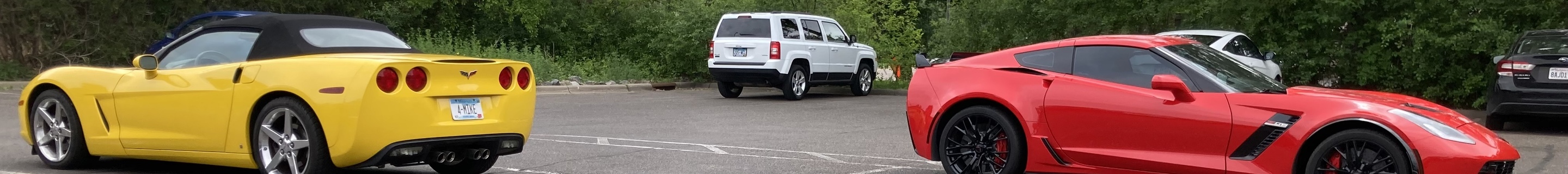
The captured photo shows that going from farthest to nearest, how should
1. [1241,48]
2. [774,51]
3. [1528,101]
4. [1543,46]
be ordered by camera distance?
[774,51], [1241,48], [1543,46], [1528,101]

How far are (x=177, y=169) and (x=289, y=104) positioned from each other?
182cm

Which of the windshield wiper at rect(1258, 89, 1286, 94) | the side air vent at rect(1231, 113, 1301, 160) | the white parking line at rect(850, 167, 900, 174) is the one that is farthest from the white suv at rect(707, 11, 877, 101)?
the side air vent at rect(1231, 113, 1301, 160)

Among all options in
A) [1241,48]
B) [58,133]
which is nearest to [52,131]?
[58,133]

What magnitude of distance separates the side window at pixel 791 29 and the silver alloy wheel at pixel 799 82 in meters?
0.47

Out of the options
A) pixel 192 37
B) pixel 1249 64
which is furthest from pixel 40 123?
pixel 1249 64

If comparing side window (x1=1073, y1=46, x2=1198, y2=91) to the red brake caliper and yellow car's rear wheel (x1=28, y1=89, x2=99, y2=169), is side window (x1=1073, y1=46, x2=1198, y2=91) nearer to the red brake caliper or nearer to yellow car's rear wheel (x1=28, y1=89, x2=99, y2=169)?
the red brake caliper

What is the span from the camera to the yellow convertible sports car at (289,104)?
21.5 ft

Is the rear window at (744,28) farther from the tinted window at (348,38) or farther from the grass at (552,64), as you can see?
the tinted window at (348,38)

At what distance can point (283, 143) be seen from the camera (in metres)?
6.73

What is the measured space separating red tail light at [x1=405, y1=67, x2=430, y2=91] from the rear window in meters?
12.5

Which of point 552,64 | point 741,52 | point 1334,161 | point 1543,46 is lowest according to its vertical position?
point 552,64

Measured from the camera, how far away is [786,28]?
770 inches

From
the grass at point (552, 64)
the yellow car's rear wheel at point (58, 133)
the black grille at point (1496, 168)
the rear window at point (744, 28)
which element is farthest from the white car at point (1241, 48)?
the yellow car's rear wheel at point (58, 133)

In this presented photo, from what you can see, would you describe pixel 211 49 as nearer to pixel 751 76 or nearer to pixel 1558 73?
pixel 1558 73
